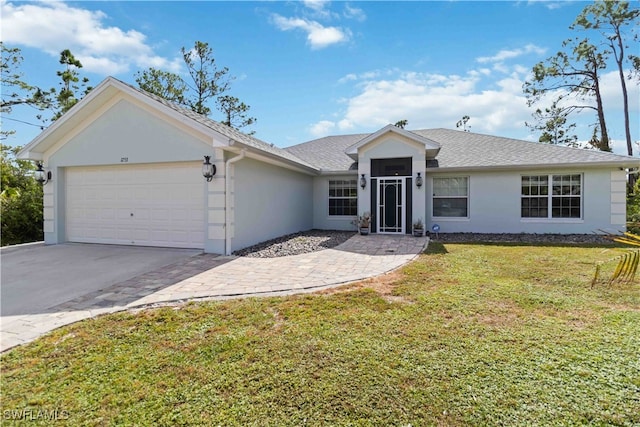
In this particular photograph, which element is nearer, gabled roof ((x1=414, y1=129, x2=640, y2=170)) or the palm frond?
the palm frond

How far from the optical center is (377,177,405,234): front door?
13508 mm

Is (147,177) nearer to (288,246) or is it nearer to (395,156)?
(288,246)

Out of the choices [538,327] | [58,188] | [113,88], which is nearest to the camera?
[538,327]

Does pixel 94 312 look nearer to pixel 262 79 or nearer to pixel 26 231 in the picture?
pixel 26 231

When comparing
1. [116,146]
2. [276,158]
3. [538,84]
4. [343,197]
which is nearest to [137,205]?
[116,146]

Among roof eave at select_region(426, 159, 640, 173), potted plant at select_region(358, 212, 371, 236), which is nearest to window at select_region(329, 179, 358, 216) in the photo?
potted plant at select_region(358, 212, 371, 236)

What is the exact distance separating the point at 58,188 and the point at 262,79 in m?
10.3

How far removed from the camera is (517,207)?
43.3 feet

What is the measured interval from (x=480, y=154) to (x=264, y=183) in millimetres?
9892

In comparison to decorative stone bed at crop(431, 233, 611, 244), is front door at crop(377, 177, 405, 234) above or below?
above

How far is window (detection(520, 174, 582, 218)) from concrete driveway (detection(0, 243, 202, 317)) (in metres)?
13.2

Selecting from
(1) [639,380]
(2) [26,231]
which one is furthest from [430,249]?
(2) [26,231]

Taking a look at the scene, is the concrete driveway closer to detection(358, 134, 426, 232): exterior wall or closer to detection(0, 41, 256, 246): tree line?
detection(0, 41, 256, 246): tree line

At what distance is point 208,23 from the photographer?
11.4m
